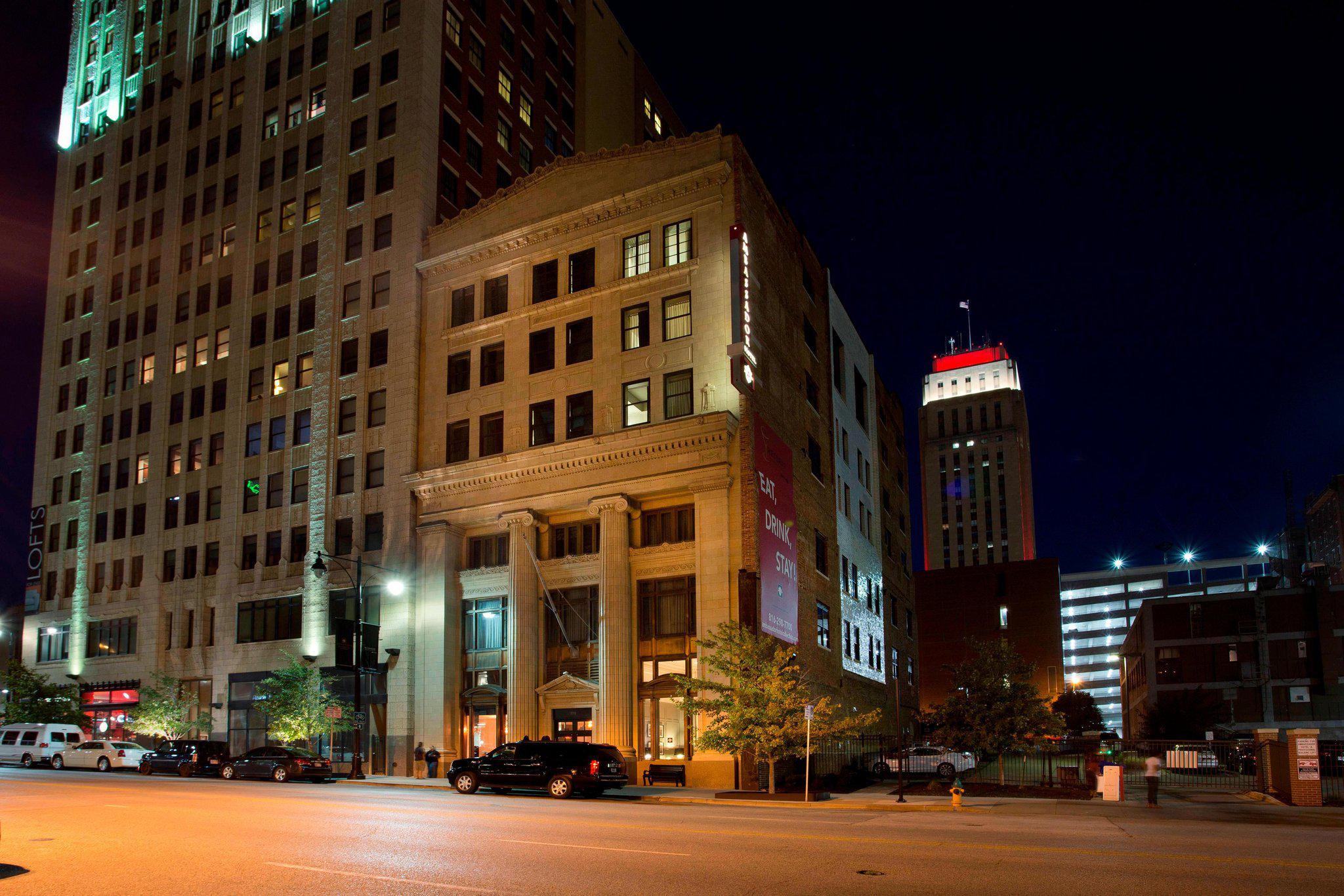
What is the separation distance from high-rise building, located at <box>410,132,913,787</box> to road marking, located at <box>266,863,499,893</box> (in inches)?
956

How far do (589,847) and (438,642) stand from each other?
3069 cm

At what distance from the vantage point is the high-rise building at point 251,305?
52.8 meters

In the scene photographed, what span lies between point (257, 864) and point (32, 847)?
5.22 m

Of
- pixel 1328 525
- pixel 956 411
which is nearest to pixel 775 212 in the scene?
pixel 1328 525

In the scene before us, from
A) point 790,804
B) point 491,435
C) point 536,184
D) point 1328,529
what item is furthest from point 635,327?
point 1328,529

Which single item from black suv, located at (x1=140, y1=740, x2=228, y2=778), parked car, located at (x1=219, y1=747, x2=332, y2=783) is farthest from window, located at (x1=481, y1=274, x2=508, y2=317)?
black suv, located at (x1=140, y1=740, x2=228, y2=778)

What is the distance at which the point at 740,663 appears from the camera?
3372 cm

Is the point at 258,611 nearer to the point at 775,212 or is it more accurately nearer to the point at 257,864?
the point at 775,212

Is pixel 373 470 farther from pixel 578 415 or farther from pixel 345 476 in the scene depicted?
pixel 578 415

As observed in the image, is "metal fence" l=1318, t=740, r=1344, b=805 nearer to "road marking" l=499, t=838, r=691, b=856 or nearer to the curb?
the curb

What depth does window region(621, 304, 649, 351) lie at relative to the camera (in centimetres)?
4500

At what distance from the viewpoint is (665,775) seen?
3931cm

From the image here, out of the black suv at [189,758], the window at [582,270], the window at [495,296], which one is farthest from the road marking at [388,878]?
the window at [495,296]

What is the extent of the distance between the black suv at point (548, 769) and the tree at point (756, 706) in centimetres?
328
